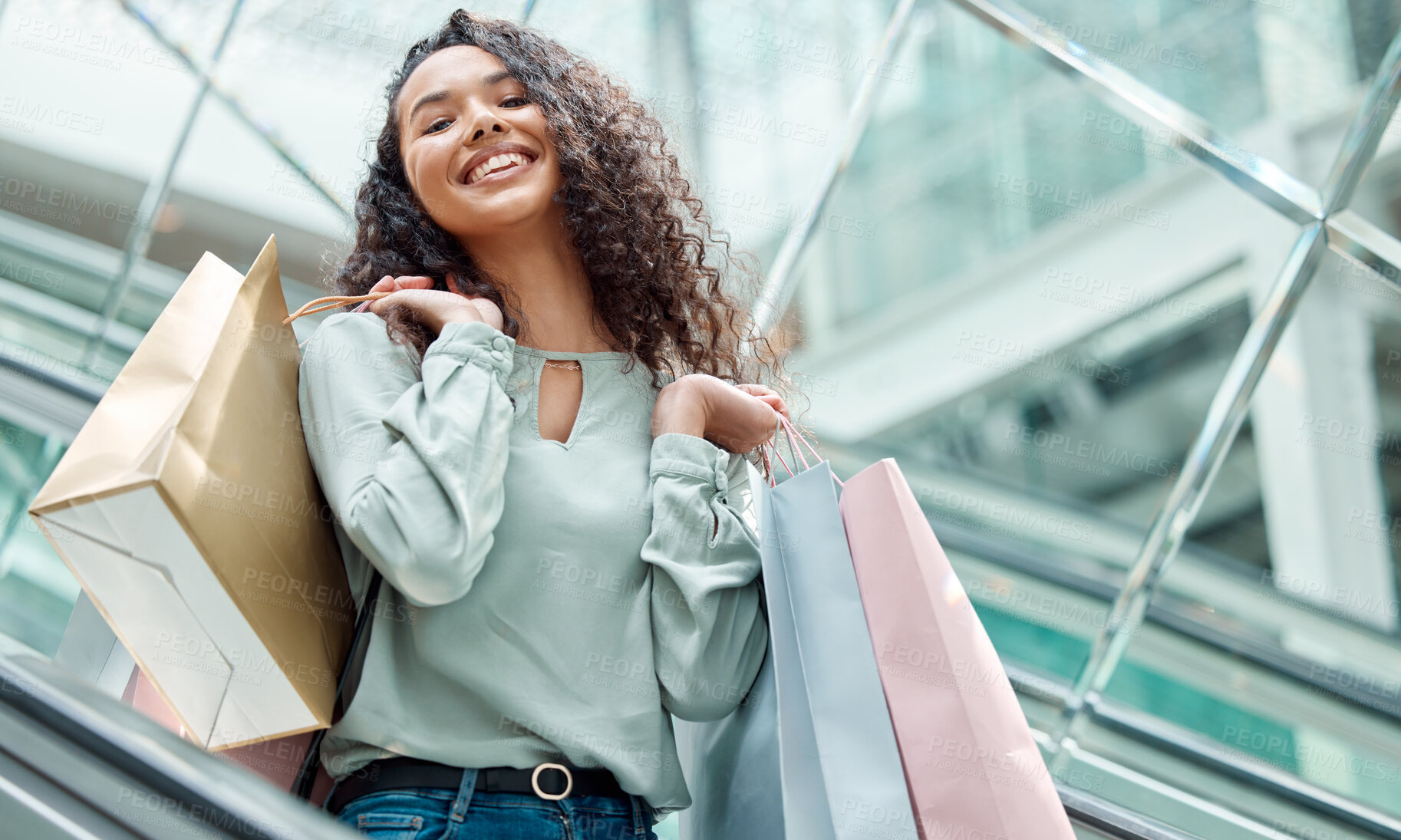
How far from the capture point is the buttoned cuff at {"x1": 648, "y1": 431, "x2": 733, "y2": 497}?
59.9 inches

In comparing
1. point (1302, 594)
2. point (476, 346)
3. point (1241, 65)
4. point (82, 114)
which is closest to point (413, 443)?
point (476, 346)

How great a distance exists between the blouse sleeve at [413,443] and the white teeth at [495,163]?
0.32m

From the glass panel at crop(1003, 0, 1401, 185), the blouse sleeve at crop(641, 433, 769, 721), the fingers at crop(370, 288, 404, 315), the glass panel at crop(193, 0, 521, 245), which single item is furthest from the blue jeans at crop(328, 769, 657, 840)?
the glass panel at crop(1003, 0, 1401, 185)

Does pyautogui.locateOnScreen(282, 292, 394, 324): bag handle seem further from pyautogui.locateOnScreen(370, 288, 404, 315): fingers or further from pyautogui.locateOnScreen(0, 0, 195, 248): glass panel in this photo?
pyautogui.locateOnScreen(0, 0, 195, 248): glass panel

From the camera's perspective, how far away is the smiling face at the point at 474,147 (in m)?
1.67

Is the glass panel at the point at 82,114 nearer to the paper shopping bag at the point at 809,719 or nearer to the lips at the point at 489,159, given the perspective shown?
the lips at the point at 489,159

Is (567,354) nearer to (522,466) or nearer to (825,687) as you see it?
(522,466)

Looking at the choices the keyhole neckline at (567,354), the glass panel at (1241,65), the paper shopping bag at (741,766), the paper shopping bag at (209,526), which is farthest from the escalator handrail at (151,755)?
the glass panel at (1241,65)

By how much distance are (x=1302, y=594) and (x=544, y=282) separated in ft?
12.3

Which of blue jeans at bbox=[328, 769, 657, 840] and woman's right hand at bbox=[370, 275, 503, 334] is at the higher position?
woman's right hand at bbox=[370, 275, 503, 334]

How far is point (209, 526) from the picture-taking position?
3.67 feet

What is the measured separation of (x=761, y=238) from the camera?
7.12 m

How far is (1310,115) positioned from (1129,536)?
2.69 metres

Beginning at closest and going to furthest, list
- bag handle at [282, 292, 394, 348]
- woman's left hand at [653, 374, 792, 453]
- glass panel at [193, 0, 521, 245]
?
bag handle at [282, 292, 394, 348]
woman's left hand at [653, 374, 792, 453]
glass panel at [193, 0, 521, 245]
